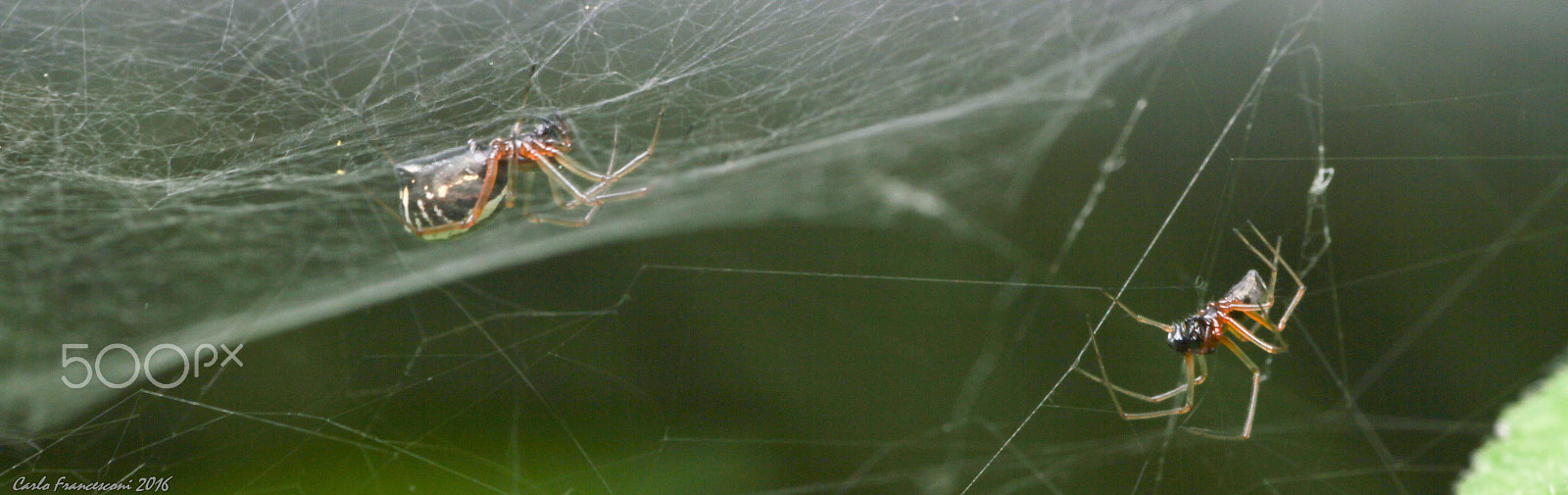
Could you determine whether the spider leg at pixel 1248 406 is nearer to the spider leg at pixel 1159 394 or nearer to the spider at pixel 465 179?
the spider leg at pixel 1159 394

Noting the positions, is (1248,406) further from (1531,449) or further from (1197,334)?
(1531,449)

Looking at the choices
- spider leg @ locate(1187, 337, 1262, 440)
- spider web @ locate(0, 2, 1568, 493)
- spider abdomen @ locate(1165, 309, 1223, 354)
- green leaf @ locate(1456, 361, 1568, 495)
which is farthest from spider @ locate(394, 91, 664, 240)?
green leaf @ locate(1456, 361, 1568, 495)

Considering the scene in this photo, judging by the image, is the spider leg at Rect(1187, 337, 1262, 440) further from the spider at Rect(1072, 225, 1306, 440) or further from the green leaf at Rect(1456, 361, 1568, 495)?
the green leaf at Rect(1456, 361, 1568, 495)

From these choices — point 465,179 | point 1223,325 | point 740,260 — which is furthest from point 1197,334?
point 465,179

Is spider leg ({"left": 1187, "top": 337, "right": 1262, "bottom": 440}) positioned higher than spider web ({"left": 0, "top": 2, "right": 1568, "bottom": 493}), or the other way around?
spider web ({"left": 0, "top": 2, "right": 1568, "bottom": 493})

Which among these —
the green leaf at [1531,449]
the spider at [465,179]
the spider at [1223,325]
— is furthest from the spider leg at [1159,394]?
the spider at [465,179]

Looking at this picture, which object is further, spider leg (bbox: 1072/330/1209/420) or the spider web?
spider leg (bbox: 1072/330/1209/420)

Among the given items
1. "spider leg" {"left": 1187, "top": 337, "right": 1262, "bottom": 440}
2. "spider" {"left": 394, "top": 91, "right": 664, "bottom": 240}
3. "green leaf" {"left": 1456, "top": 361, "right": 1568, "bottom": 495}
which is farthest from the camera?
"spider leg" {"left": 1187, "top": 337, "right": 1262, "bottom": 440}

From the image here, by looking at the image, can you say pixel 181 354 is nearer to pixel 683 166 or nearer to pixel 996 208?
pixel 683 166

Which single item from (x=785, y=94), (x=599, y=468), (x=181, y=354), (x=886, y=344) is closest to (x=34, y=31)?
(x=181, y=354)
